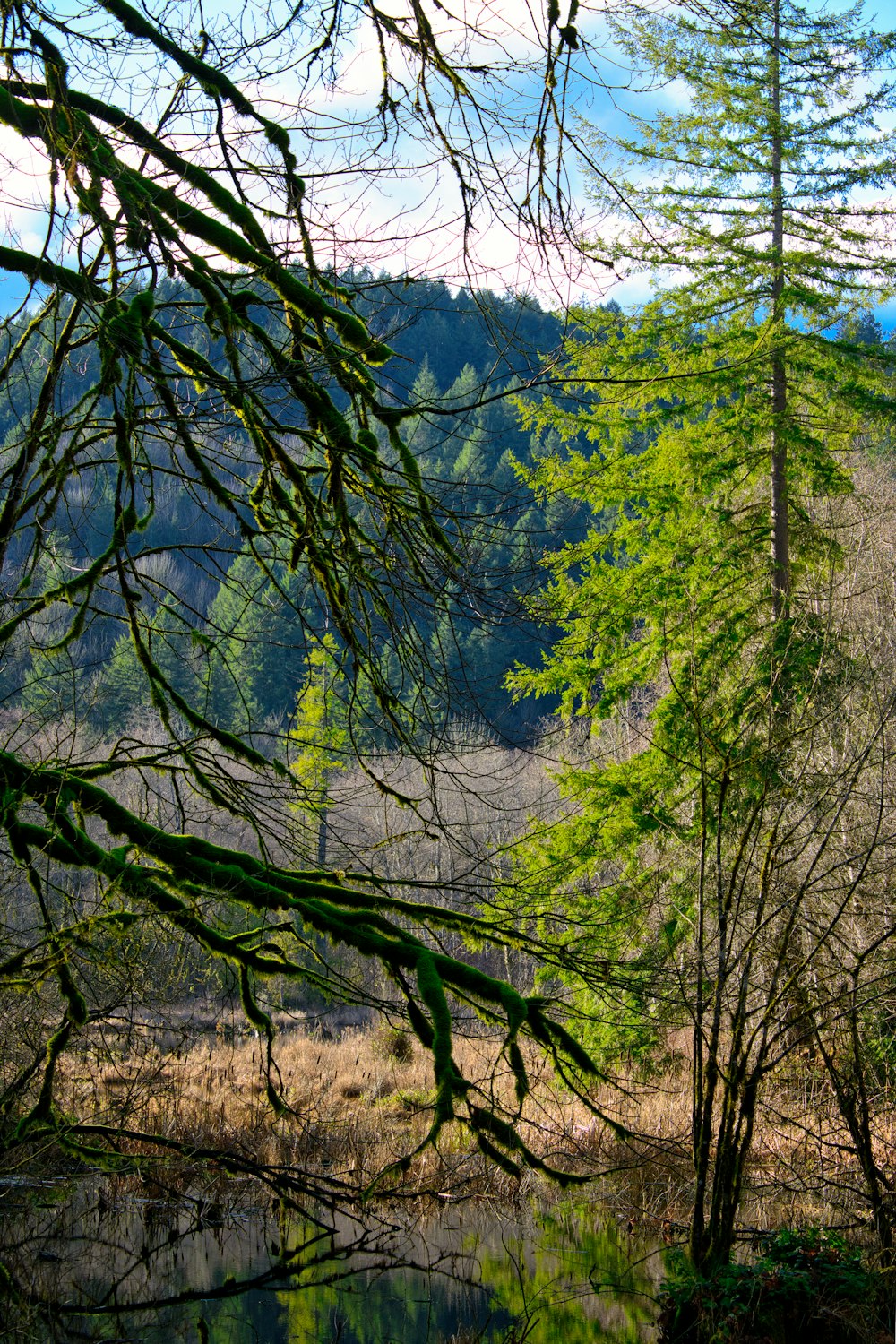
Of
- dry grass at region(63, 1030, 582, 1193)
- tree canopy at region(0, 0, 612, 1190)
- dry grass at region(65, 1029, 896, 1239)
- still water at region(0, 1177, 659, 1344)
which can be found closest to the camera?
tree canopy at region(0, 0, 612, 1190)

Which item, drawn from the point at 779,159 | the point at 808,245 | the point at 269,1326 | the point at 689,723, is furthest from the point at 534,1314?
the point at 779,159

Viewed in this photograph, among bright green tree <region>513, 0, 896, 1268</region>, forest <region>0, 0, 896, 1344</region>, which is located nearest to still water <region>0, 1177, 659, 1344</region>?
forest <region>0, 0, 896, 1344</region>

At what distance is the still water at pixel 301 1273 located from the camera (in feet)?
19.6

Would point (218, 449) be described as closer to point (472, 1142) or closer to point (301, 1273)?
point (301, 1273)

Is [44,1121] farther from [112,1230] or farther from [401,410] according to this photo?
[401,410]

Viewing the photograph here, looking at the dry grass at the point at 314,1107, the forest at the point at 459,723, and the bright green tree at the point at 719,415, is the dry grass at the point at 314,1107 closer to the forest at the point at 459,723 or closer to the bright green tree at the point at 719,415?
the forest at the point at 459,723

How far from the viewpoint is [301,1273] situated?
693cm

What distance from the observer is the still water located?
5973 millimetres

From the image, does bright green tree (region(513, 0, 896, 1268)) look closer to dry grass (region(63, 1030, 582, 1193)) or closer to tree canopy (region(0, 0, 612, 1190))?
dry grass (region(63, 1030, 582, 1193))

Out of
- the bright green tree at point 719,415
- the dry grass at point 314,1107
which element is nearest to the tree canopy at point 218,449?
the dry grass at point 314,1107

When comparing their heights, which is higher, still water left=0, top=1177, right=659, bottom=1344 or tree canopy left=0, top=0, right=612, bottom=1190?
tree canopy left=0, top=0, right=612, bottom=1190

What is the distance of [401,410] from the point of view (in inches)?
171

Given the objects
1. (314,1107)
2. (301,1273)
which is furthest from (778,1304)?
(314,1107)

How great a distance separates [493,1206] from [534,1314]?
7.62 ft
